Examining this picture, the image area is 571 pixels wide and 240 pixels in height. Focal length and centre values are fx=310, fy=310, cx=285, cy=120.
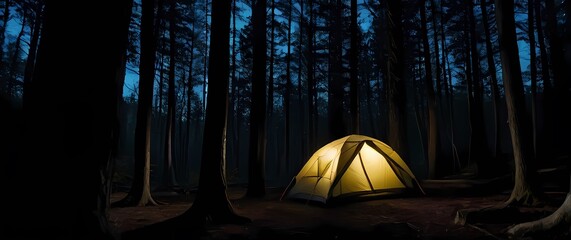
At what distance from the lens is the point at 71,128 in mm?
2918

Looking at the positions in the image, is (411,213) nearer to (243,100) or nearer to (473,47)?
(473,47)

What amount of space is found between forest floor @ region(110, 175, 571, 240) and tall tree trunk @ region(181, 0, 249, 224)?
562 millimetres

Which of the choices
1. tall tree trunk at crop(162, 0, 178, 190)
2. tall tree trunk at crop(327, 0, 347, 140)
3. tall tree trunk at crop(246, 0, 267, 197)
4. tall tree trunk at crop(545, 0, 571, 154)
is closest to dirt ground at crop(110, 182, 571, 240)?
tall tree trunk at crop(246, 0, 267, 197)

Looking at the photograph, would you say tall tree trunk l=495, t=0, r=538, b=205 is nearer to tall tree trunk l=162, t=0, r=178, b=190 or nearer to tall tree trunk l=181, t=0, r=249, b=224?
tall tree trunk l=181, t=0, r=249, b=224

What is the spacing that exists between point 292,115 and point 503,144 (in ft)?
96.6

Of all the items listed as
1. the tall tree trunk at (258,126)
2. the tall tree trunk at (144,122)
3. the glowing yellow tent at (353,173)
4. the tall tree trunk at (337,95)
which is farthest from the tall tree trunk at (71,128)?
the tall tree trunk at (337,95)

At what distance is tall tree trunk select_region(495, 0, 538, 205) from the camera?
329 inches

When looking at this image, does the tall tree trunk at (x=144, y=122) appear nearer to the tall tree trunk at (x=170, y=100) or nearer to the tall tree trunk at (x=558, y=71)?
the tall tree trunk at (x=170, y=100)

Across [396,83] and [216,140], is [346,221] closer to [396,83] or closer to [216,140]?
[216,140]

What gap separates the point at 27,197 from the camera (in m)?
2.78

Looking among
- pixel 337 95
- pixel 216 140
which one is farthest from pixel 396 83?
pixel 216 140

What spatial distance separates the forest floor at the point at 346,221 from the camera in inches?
245

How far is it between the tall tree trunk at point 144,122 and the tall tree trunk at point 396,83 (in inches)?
390

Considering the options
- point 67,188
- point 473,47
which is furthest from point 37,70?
point 473,47
